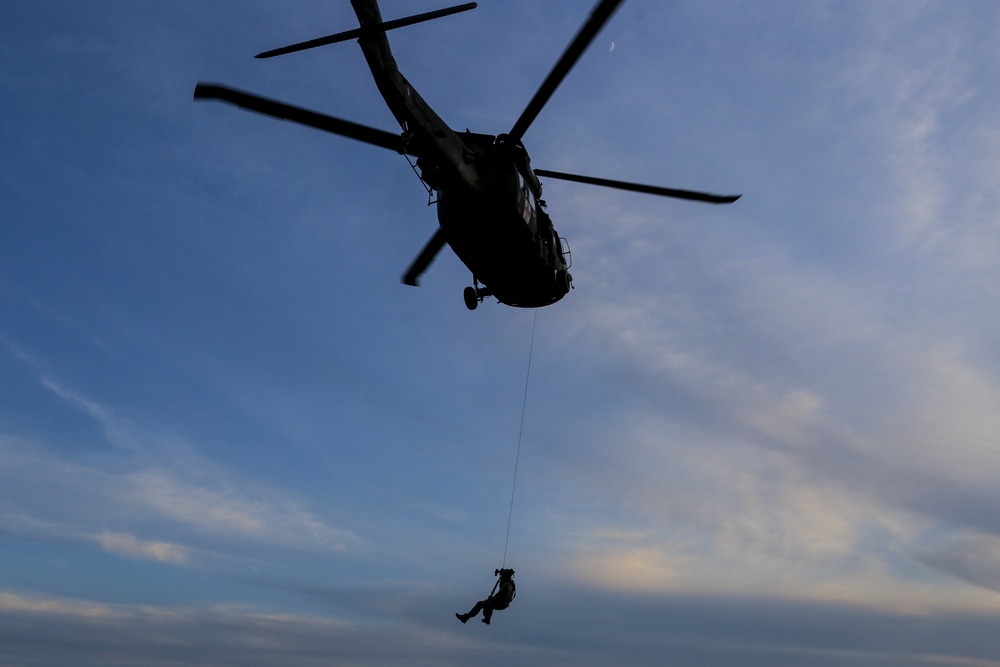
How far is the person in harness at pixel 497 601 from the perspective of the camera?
57.8 ft

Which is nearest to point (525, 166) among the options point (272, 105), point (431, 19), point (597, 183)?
point (597, 183)

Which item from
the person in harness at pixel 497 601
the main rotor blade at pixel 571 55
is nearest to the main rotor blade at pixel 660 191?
the main rotor blade at pixel 571 55

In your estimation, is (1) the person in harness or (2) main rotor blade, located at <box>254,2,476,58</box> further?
(1) the person in harness

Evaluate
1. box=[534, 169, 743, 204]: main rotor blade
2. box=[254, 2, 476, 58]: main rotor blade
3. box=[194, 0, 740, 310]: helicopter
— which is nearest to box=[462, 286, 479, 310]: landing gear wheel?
box=[194, 0, 740, 310]: helicopter

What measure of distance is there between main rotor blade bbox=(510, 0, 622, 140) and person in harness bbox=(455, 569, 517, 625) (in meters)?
9.97

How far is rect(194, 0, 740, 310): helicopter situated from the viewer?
13555 millimetres

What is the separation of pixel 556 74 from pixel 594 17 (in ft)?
4.21

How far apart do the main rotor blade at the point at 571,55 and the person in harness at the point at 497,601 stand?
9.97 m

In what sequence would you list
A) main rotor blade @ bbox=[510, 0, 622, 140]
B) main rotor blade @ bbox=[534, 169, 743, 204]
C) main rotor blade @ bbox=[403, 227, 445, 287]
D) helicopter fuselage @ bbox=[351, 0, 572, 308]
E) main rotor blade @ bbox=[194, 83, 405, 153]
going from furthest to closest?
main rotor blade @ bbox=[403, 227, 445, 287], main rotor blade @ bbox=[534, 169, 743, 204], helicopter fuselage @ bbox=[351, 0, 572, 308], main rotor blade @ bbox=[194, 83, 405, 153], main rotor blade @ bbox=[510, 0, 622, 140]

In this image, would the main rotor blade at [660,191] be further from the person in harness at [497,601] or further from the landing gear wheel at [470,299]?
the person in harness at [497,601]

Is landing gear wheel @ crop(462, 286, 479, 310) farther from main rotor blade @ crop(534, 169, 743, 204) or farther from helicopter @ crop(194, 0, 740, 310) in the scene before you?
main rotor blade @ crop(534, 169, 743, 204)

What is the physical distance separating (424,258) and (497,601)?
26.0 feet

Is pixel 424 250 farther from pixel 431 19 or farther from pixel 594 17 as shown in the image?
pixel 594 17

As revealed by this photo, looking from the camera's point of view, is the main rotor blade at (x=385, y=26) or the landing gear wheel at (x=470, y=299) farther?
the landing gear wheel at (x=470, y=299)
